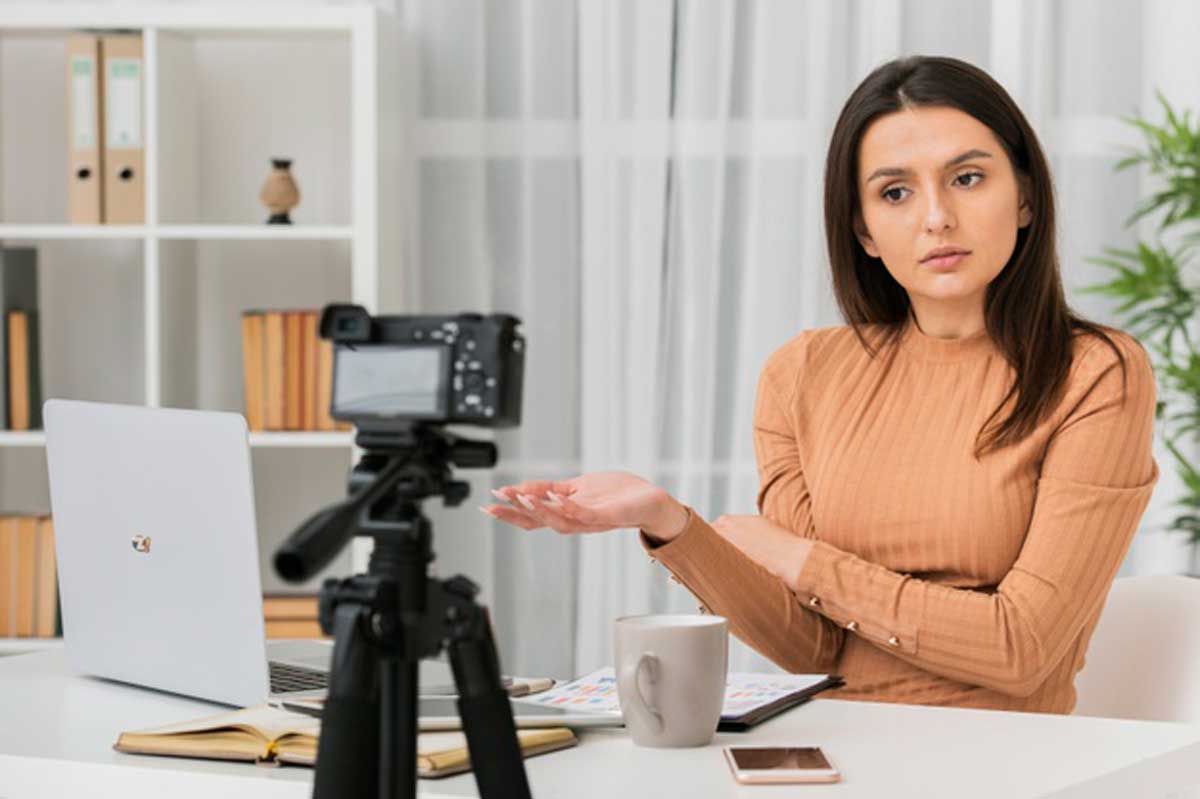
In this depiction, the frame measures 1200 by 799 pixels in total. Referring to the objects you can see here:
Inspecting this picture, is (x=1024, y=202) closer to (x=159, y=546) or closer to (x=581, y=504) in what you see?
(x=581, y=504)

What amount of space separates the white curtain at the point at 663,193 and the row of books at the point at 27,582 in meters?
0.79

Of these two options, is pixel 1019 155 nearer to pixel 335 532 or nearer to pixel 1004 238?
pixel 1004 238

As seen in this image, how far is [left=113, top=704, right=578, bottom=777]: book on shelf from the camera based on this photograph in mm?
1224

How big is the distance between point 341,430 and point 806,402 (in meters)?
1.47

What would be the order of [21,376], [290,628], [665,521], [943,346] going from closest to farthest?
[665,521]
[943,346]
[290,628]
[21,376]

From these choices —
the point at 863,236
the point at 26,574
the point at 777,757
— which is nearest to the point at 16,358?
the point at 26,574

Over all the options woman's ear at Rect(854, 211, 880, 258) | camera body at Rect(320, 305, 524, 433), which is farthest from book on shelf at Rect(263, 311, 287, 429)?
camera body at Rect(320, 305, 524, 433)

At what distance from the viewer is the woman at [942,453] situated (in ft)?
5.48

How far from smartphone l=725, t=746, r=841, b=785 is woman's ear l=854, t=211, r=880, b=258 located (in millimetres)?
853

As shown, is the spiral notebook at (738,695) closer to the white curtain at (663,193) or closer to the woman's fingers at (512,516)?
the woman's fingers at (512,516)

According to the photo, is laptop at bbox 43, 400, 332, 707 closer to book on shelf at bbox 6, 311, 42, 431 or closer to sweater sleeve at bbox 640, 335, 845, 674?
sweater sleeve at bbox 640, 335, 845, 674

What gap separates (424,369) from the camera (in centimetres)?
89

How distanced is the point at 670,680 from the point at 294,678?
0.42 metres

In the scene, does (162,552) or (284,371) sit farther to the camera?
(284,371)
